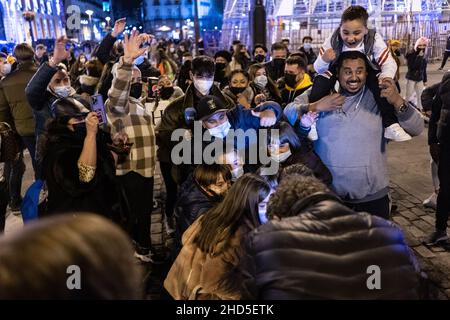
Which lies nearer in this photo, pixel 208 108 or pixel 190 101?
pixel 208 108

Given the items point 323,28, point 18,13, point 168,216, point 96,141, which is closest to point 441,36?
point 323,28

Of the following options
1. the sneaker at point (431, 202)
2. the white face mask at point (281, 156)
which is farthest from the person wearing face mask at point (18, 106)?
the sneaker at point (431, 202)

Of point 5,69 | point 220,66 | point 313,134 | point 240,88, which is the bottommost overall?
point 313,134

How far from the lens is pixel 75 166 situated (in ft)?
9.84

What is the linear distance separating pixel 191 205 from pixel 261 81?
3.23 meters

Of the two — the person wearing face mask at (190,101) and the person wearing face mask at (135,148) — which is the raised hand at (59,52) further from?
the person wearing face mask at (190,101)

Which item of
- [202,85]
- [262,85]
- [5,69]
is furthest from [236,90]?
[5,69]

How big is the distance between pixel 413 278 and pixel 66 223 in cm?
143

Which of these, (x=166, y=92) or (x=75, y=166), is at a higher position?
(x=166, y=92)

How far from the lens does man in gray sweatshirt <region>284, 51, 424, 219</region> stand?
10.4 feet

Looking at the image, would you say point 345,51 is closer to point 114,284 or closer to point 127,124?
point 127,124

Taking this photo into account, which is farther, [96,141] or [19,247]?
[96,141]

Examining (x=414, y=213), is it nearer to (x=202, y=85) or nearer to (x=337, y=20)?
(x=202, y=85)

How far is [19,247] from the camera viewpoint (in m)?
1.07
